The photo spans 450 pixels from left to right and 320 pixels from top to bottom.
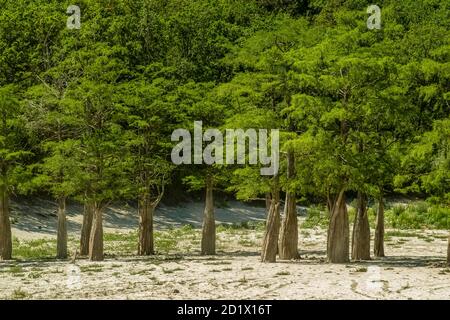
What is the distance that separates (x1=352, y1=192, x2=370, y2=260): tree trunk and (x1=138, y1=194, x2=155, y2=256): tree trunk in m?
11.5

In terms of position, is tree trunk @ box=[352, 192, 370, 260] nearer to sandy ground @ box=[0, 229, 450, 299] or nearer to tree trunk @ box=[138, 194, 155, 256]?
sandy ground @ box=[0, 229, 450, 299]

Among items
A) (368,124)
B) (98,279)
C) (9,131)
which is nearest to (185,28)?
(9,131)

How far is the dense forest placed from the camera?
39125 millimetres

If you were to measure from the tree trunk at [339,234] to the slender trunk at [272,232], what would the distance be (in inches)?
108

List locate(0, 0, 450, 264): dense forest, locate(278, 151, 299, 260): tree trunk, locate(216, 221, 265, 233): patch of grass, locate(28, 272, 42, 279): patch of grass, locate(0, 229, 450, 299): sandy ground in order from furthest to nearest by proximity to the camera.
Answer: locate(216, 221, 265, 233): patch of grass < locate(278, 151, 299, 260): tree trunk < locate(0, 0, 450, 264): dense forest < locate(28, 272, 42, 279): patch of grass < locate(0, 229, 450, 299): sandy ground

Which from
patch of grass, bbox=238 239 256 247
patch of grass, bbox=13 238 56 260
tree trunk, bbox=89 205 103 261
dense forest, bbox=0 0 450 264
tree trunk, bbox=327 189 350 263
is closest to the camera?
dense forest, bbox=0 0 450 264

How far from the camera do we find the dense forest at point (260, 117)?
39.1 metres

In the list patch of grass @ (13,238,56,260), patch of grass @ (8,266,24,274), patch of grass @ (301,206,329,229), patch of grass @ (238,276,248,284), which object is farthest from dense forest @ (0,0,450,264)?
Result: patch of grass @ (301,206,329,229)

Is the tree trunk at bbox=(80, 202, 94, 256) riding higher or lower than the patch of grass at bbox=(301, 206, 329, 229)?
higher

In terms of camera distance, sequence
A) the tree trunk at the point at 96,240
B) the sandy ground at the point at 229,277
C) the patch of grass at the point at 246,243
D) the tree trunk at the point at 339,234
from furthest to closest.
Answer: the patch of grass at the point at 246,243 → the tree trunk at the point at 96,240 → the tree trunk at the point at 339,234 → the sandy ground at the point at 229,277

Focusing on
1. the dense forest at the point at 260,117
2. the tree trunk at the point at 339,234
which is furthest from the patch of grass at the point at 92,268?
the tree trunk at the point at 339,234

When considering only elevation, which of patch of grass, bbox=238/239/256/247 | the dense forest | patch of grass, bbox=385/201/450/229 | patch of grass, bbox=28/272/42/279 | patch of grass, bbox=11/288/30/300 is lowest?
patch of grass, bbox=238/239/256/247

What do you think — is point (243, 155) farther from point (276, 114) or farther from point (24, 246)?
point (24, 246)

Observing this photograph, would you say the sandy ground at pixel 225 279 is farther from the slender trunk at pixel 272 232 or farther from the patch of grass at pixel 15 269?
the slender trunk at pixel 272 232
